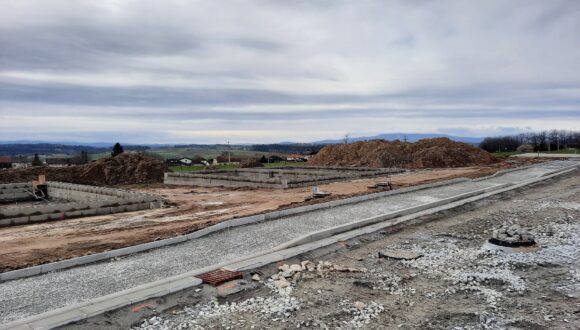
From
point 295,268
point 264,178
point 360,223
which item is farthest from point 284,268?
point 264,178

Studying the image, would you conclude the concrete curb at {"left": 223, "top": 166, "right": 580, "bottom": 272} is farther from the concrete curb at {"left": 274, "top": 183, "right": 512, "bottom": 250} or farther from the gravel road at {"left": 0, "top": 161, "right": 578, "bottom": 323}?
the gravel road at {"left": 0, "top": 161, "right": 578, "bottom": 323}

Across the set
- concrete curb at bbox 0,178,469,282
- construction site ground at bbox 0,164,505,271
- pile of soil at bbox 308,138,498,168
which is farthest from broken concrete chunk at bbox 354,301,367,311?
pile of soil at bbox 308,138,498,168

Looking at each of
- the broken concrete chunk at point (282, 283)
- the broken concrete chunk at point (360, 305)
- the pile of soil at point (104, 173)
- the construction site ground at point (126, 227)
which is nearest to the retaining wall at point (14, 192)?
the pile of soil at point (104, 173)

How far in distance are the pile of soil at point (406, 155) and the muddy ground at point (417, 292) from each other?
97.5 ft

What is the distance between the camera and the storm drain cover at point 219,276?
22.3 ft

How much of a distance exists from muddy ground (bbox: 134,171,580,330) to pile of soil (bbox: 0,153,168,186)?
28.6m

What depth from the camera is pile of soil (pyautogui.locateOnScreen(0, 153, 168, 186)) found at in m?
34.3

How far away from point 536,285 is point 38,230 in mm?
13794

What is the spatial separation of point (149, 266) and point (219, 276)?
5.42ft

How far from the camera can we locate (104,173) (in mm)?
35250

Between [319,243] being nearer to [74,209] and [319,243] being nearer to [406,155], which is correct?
[74,209]

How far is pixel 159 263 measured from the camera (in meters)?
7.99

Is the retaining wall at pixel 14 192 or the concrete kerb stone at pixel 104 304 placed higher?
the concrete kerb stone at pixel 104 304

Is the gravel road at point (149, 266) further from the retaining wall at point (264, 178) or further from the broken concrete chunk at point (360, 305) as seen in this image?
the retaining wall at point (264, 178)
